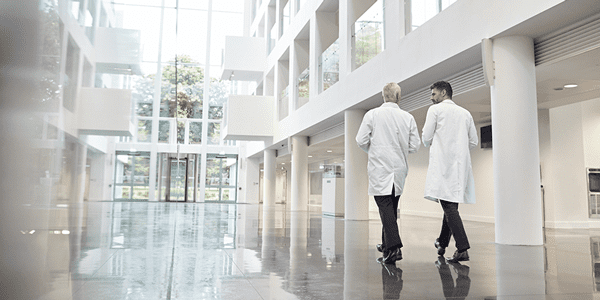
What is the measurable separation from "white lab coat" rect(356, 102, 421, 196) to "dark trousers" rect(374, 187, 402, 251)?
0.09 meters

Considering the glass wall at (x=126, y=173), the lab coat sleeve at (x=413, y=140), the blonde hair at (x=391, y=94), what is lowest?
the glass wall at (x=126, y=173)

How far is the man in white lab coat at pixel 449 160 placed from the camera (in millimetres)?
4490

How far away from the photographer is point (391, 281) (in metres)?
3.21

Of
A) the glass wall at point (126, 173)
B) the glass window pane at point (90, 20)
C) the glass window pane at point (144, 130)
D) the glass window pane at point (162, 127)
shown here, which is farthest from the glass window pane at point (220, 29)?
the glass window pane at point (90, 20)

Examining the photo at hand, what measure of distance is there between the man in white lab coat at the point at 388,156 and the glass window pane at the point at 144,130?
2009 mm

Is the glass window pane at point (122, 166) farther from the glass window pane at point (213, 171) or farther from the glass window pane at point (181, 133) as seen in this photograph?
the glass window pane at point (213, 171)

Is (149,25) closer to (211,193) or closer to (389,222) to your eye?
(389,222)

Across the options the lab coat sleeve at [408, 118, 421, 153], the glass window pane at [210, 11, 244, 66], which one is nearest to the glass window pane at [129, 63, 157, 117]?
the lab coat sleeve at [408, 118, 421, 153]

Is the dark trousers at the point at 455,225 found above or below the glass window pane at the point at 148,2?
below

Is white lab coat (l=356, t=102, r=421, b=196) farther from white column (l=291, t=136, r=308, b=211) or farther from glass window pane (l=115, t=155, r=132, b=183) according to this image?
white column (l=291, t=136, r=308, b=211)

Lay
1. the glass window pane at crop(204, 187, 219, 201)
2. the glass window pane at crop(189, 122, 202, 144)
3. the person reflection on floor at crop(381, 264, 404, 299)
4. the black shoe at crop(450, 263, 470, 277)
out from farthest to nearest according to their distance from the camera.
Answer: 1. the glass window pane at crop(189, 122, 202, 144)
2. the glass window pane at crop(204, 187, 219, 201)
3. the black shoe at crop(450, 263, 470, 277)
4. the person reflection on floor at crop(381, 264, 404, 299)

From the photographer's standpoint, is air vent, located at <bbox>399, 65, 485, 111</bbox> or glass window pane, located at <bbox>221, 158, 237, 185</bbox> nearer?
air vent, located at <bbox>399, 65, 485, 111</bbox>

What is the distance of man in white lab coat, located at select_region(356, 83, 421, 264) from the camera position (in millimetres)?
4238

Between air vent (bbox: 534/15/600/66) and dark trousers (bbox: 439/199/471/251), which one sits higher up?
air vent (bbox: 534/15/600/66)
